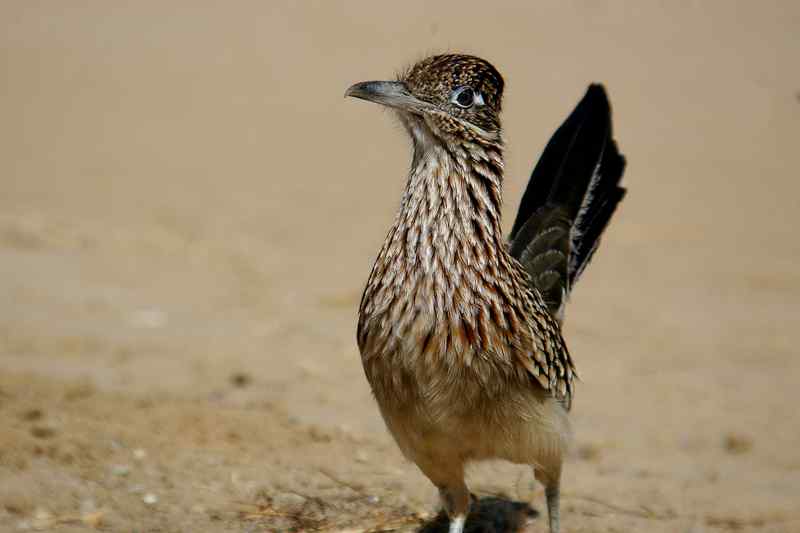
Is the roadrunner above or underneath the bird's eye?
underneath

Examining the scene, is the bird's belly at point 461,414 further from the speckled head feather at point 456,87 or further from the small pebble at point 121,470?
the small pebble at point 121,470

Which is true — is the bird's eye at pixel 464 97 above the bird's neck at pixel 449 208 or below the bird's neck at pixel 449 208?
above

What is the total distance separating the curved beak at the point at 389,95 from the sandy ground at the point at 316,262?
0.86 ft

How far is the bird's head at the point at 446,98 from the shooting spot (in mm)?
4477

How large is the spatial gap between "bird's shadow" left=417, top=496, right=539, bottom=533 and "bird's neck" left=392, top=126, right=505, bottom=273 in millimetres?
1556

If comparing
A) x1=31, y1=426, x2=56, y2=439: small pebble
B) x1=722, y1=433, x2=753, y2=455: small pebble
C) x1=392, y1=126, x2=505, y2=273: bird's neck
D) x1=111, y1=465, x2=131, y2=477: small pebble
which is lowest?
x1=111, y1=465, x2=131, y2=477: small pebble

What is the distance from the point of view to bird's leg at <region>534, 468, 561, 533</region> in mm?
4965

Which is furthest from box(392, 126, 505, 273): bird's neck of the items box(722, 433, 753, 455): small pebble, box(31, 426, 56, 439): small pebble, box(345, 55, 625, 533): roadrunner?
box(722, 433, 753, 455): small pebble

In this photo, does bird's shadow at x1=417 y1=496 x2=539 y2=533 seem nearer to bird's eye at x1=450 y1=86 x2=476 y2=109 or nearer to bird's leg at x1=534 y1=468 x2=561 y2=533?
bird's leg at x1=534 y1=468 x2=561 y2=533

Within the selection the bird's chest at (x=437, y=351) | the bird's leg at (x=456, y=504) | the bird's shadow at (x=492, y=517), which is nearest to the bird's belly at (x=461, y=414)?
the bird's chest at (x=437, y=351)

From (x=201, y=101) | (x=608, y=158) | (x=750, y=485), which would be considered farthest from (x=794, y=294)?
(x=201, y=101)

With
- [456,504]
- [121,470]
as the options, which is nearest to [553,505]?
[456,504]

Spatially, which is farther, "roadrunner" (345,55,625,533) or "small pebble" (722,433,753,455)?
"small pebble" (722,433,753,455)

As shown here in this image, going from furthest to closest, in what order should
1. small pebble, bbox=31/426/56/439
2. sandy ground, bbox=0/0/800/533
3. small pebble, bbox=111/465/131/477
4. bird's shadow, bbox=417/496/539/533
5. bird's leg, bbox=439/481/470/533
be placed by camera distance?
small pebble, bbox=31/426/56/439 < sandy ground, bbox=0/0/800/533 < small pebble, bbox=111/465/131/477 < bird's shadow, bbox=417/496/539/533 < bird's leg, bbox=439/481/470/533
